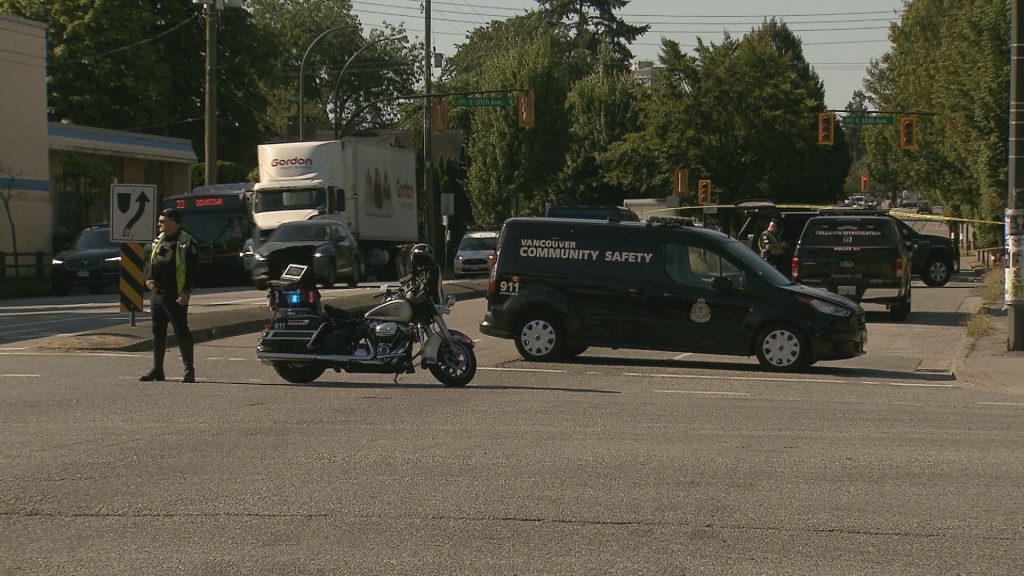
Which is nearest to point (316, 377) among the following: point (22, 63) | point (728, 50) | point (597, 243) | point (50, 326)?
point (597, 243)

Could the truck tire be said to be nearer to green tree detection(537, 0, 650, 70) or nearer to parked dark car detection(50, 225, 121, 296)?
parked dark car detection(50, 225, 121, 296)

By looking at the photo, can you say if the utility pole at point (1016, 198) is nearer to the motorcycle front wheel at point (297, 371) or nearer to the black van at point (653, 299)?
the black van at point (653, 299)

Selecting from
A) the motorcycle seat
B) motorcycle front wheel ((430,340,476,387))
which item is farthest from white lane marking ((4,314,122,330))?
motorcycle front wheel ((430,340,476,387))

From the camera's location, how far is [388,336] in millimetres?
14719

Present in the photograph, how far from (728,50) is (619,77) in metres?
20.7

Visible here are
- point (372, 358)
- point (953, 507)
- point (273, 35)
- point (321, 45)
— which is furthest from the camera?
point (321, 45)

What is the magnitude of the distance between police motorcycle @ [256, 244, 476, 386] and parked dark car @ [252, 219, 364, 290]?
19541 mm

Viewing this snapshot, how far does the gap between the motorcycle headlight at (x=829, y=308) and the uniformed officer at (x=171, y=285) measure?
24.5ft

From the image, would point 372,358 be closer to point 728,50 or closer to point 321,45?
point 728,50

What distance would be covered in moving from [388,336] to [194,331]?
748cm

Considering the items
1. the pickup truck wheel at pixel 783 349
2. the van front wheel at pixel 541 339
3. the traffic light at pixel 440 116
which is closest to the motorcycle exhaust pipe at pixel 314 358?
the van front wheel at pixel 541 339

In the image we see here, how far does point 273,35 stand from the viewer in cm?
6856

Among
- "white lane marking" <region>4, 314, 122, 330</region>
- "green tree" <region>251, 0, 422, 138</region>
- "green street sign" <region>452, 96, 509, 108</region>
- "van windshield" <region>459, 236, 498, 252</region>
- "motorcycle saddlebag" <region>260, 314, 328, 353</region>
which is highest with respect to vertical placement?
"green tree" <region>251, 0, 422, 138</region>

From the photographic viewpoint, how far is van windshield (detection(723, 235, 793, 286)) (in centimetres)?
1781
